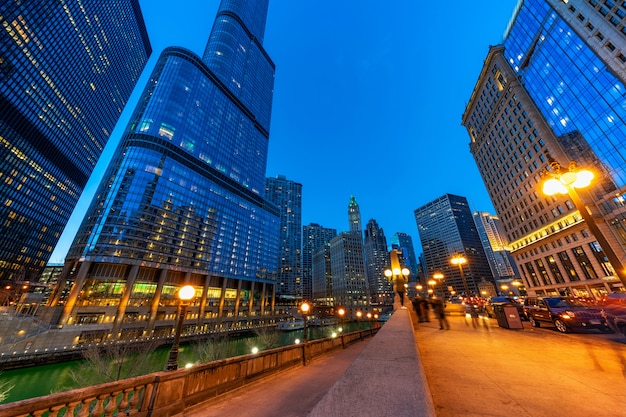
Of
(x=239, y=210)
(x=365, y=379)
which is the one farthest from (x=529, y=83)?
(x=239, y=210)

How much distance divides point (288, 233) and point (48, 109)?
12797 cm

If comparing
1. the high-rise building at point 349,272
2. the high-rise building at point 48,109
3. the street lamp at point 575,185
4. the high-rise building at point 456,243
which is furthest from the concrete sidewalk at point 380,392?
the high-rise building at point 456,243

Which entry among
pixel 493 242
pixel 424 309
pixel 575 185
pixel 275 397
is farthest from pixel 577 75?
pixel 493 242

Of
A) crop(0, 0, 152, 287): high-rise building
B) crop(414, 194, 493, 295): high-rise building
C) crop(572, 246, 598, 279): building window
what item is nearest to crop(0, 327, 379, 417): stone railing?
crop(572, 246, 598, 279): building window

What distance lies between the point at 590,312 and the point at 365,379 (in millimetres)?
15903

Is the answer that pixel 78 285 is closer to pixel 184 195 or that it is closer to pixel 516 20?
pixel 184 195

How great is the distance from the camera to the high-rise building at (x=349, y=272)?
13875 cm

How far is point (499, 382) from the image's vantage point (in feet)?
17.4

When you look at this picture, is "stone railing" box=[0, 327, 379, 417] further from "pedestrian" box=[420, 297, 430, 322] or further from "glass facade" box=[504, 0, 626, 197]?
"glass facade" box=[504, 0, 626, 197]

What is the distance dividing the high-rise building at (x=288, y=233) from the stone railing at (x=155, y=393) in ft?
493

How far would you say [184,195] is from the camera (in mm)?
72188

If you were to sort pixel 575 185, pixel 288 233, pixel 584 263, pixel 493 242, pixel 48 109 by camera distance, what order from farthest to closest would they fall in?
pixel 493 242, pixel 288 233, pixel 48 109, pixel 584 263, pixel 575 185

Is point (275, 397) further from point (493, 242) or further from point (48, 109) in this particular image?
point (493, 242)

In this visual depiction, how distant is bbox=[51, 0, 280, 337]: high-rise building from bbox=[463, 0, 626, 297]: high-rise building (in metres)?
81.6
